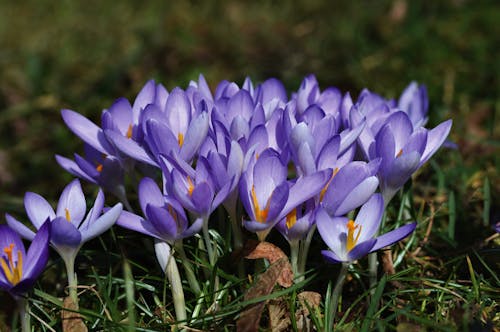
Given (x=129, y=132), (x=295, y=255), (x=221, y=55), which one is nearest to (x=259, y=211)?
(x=295, y=255)

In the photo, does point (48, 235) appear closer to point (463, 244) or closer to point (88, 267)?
point (88, 267)

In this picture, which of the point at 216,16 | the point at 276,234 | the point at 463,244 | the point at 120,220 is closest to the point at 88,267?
the point at 120,220

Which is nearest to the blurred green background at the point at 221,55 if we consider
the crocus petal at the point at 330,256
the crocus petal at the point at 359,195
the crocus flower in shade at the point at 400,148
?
the crocus flower in shade at the point at 400,148

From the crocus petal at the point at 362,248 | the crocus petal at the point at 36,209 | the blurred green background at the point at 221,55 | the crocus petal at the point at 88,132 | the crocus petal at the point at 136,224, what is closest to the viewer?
the crocus petal at the point at 362,248

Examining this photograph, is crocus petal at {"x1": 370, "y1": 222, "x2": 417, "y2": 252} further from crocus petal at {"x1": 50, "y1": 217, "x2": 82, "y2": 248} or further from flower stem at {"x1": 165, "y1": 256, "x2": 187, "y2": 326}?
crocus petal at {"x1": 50, "y1": 217, "x2": 82, "y2": 248}

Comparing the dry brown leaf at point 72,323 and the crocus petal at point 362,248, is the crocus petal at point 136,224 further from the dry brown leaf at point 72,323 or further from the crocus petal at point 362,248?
the crocus petal at point 362,248
